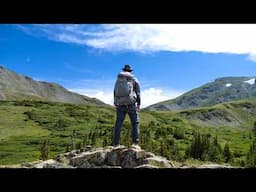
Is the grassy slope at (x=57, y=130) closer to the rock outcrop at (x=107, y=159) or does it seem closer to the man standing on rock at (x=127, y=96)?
the rock outcrop at (x=107, y=159)

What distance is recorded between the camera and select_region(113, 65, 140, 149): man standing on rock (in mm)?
8344

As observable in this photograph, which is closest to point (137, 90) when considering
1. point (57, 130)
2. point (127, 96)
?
point (127, 96)

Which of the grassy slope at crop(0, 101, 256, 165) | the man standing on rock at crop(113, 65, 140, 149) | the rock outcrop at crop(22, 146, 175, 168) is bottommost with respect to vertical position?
the rock outcrop at crop(22, 146, 175, 168)

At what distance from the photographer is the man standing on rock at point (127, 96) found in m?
8.34

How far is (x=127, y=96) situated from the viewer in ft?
27.5

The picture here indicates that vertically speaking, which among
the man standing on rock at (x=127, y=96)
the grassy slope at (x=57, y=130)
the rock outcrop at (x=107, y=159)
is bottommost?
the rock outcrop at (x=107, y=159)

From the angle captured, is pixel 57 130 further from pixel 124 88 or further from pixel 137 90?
pixel 124 88

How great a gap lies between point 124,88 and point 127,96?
0.18 metres

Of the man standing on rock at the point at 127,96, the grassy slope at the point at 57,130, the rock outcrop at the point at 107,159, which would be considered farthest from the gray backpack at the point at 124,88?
the grassy slope at the point at 57,130

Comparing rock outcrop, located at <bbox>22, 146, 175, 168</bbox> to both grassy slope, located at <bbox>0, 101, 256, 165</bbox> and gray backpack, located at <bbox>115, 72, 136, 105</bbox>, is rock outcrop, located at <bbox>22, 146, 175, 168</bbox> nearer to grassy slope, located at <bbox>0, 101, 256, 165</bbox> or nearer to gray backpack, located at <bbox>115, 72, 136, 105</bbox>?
gray backpack, located at <bbox>115, 72, 136, 105</bbox>

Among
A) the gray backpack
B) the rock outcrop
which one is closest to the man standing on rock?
the gray backpack
